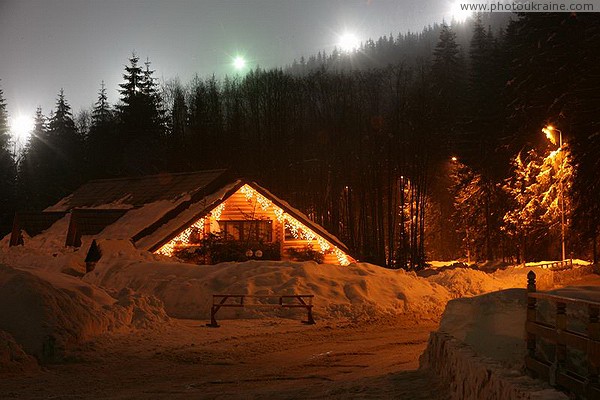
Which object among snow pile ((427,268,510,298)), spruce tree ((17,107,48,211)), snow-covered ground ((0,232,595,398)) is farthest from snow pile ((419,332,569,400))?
spruce tree ((17,107,48,211))

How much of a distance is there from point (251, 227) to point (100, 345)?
73.8 feet

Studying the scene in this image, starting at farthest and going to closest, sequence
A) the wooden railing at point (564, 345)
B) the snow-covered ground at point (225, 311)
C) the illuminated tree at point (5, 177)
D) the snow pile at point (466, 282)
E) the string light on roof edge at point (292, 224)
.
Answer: the illuminated tree at point (5, 177)
the string light on roof edge at point (292, 224)
the snow pile at point (466, 282)
the snow-covered ground at point (225, 311)
the wooden railing at point (564, 345)

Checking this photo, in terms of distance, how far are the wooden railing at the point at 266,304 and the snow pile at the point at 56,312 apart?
1.99 m

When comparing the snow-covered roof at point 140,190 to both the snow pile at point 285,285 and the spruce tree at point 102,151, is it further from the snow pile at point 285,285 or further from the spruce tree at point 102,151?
the spruce tree at point 102,151

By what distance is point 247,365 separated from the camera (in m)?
15.8

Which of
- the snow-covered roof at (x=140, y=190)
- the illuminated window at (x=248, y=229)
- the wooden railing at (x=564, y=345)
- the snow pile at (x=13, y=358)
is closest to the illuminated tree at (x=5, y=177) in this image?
the snow-covered roof at (x=140, y=190)

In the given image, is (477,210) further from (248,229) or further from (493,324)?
(493,324)

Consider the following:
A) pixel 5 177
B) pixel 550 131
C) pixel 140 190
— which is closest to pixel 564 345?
pixel 140 190

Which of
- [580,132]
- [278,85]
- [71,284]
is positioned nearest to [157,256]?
[71,284]

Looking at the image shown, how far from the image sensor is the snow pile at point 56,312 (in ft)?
52.5

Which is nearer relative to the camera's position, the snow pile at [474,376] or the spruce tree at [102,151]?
the snow pile at [474,376]

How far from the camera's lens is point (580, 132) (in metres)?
42.7

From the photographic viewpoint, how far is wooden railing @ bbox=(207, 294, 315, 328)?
22.1 m

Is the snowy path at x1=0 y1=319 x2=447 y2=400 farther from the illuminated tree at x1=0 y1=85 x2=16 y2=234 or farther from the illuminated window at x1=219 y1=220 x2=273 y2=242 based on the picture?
the illuminated tree at x1=0 y1=85 x2=16 y2=234
